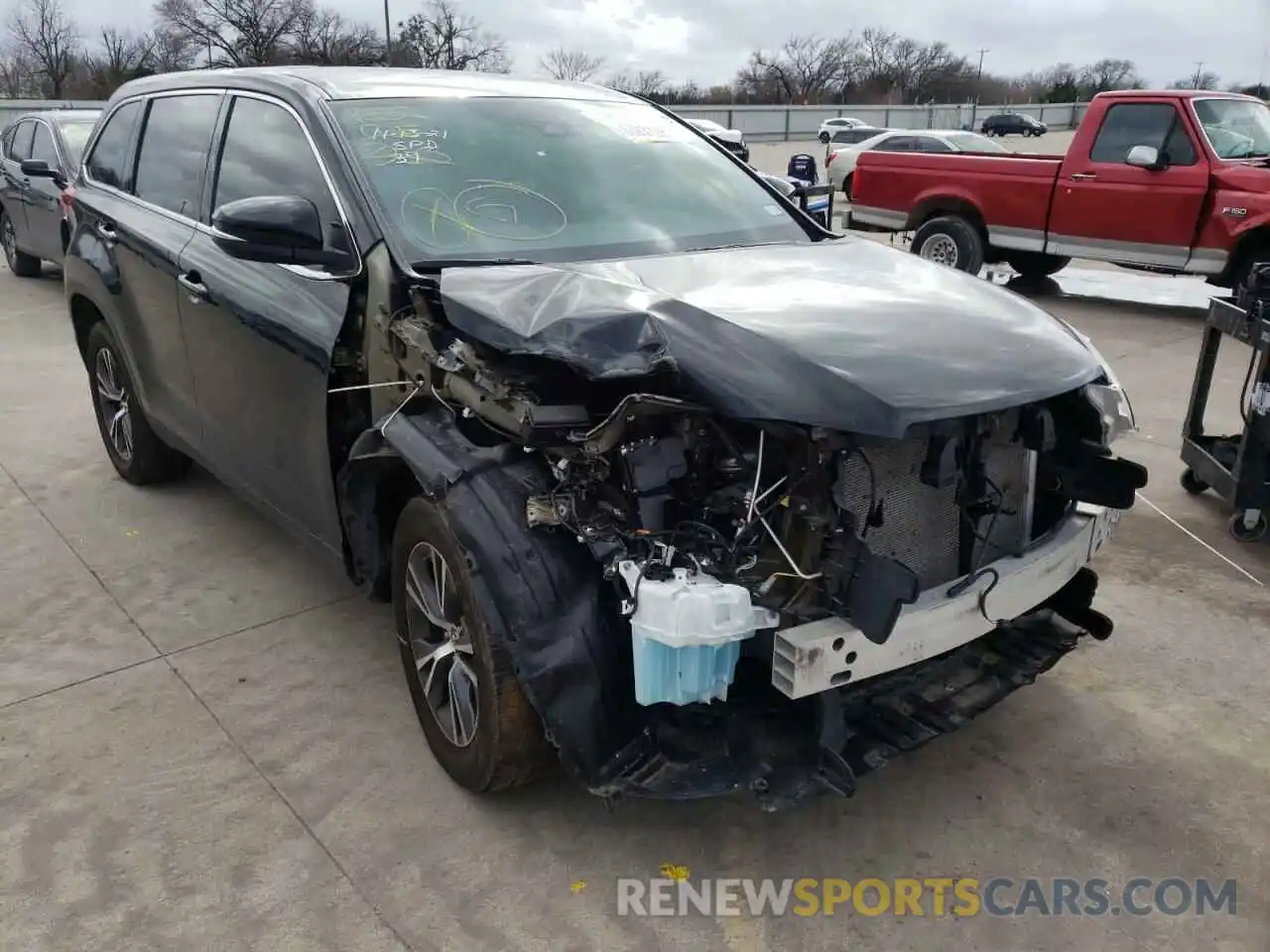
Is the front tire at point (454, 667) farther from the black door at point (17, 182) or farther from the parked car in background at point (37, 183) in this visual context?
the black door at point (17, 182)

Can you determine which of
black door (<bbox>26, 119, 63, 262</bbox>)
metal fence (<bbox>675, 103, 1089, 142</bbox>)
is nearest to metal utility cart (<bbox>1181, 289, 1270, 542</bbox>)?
black door (<bbox>26, 119, 63, 262</bbox>)

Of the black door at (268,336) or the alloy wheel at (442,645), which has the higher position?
the black door at (268,336)

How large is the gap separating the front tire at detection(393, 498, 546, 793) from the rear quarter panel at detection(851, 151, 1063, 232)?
9.07 m

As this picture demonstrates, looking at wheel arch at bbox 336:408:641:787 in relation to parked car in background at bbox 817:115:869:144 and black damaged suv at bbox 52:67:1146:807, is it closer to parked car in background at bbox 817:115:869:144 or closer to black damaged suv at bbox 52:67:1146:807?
black damaged suv at bbox 52:67:1146:807

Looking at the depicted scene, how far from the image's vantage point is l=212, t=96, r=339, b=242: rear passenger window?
3.31 metres

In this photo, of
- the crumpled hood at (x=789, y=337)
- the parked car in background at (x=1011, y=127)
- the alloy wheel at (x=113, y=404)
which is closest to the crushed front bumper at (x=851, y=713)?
the crumpled hood at (x=789, y=337)

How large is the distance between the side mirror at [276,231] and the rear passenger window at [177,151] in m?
1.13

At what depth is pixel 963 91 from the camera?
81750 millimetres

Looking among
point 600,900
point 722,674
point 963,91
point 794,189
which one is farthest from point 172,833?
point 963,91

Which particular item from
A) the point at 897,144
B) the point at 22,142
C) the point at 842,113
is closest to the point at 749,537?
the point at 22,142

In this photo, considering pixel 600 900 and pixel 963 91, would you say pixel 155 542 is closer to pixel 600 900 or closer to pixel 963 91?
pixel 600 900

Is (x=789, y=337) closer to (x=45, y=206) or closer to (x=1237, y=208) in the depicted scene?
(x=1237, y=208)

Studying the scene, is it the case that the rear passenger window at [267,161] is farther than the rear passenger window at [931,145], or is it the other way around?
the rear passenger window at [931,145]

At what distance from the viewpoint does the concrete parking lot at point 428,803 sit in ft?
8.24
